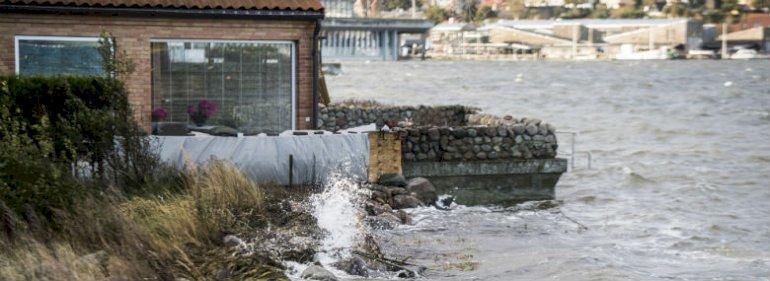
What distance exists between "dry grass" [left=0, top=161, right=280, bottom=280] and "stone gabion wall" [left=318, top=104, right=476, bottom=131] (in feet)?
54.1

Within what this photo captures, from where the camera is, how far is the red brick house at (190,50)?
23188 millimetres

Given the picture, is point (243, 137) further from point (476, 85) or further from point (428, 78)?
point (428, 78)

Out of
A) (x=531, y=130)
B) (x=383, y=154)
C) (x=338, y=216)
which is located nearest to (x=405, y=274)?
(x=338, y=216)

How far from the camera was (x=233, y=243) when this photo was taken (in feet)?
51.2

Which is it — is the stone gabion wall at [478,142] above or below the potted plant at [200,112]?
below

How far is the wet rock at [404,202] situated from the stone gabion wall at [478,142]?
1828 mm

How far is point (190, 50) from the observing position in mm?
24344

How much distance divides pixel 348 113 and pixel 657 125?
29.1m

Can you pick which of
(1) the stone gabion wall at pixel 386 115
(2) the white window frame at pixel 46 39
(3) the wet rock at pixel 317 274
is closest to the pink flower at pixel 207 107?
(2) the white window frame at pixel 46 39

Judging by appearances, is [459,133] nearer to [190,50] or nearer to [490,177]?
[490,177]

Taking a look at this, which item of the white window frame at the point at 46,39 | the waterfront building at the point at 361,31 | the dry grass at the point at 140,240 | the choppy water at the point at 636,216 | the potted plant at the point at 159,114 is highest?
the waterfront building at the point at 361,31

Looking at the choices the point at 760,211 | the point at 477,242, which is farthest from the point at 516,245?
the point at 760,211

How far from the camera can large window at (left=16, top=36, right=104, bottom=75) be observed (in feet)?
76.0

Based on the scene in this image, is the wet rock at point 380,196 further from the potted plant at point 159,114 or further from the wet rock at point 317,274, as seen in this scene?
the wet rock at point 317,274
